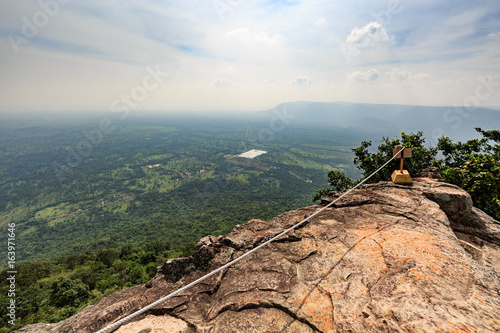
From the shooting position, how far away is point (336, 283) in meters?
4.41

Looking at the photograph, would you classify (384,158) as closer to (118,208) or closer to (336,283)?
(336,283)

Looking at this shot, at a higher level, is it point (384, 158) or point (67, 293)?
point (384, 158)

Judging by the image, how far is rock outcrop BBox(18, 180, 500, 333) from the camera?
11.3 feet

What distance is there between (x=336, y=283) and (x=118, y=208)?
12878 cm

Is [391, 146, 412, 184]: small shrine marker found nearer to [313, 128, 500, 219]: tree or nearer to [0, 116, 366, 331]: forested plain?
[313, 128, 500, 219]: tree

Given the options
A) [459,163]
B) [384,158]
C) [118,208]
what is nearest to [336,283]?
[384,158]

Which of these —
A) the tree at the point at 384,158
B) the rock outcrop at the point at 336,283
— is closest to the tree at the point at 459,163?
the tree at the point at 384,158

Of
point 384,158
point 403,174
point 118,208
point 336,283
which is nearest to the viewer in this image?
point 336,283

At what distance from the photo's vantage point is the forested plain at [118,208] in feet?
96.6

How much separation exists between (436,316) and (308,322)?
2.06 metres

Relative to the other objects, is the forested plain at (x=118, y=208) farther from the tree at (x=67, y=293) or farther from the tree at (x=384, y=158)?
the tree at (x=384, y=158)

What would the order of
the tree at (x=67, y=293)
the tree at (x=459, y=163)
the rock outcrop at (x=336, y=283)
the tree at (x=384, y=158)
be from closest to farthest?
the rock outcrop at (x=336, y=283)
the tree at (x=459, y=163)
the tree at (x=384, y=158)
the tree at (x=67, y=293)

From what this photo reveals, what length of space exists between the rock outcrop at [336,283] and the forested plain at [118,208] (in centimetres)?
2766

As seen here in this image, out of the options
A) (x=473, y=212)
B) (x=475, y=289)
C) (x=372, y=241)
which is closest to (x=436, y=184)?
(x=473, y=212)
